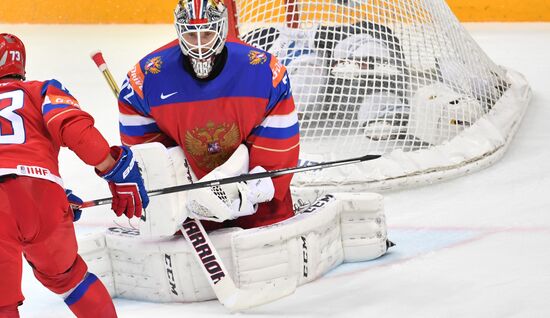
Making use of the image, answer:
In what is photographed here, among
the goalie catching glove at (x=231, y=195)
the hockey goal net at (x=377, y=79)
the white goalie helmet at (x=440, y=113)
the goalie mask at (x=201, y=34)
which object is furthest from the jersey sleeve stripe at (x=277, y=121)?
the white goalie helmet at (x=440, y=113)

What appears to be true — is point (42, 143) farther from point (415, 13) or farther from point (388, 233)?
point (415, 13)

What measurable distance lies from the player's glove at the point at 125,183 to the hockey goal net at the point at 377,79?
5.75 feet

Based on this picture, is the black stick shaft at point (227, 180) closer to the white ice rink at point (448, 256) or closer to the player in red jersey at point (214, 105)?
the player in red jersey at point (214, 105)

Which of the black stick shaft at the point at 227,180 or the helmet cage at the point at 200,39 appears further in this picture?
the helmet cage at the point at 200,39

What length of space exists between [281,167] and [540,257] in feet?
2.79

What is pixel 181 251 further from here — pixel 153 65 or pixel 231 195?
pixel 153 65

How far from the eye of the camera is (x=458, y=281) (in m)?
3.12

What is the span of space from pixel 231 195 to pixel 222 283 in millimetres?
254

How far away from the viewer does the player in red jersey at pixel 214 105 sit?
10.0ft

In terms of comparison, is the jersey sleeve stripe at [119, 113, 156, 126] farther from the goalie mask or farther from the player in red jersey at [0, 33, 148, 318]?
the player in red jersey at [0, 33, 148, 318]

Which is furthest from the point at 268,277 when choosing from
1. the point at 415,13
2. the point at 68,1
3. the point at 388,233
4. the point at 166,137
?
the point at 68,1

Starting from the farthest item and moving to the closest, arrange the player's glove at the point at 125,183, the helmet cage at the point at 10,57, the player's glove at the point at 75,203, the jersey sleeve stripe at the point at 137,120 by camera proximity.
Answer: the jersey sleeve stripe at the point at 137,120, the player's glove at the point at 75,203, the helmet cage at the point at 10,57, the player's glove at the point at 125,183

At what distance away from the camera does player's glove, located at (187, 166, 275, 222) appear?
297 cm

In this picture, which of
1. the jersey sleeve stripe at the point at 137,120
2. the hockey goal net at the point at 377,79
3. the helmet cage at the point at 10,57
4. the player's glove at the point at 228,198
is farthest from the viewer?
the hockey goal net at the point at 377,79
